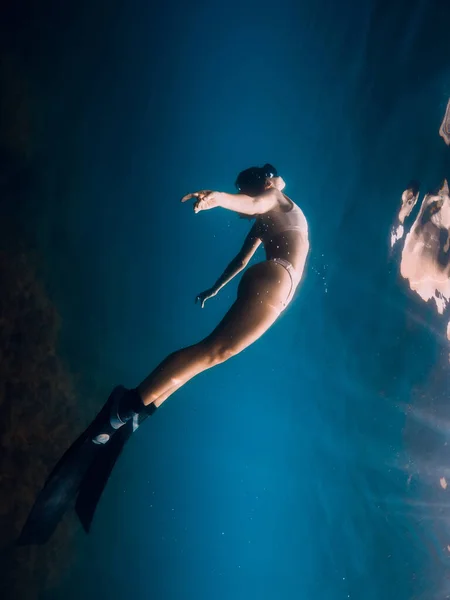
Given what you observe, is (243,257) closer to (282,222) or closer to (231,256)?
(282,222)

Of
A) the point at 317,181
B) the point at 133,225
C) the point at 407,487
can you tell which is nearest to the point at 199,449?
the point at 407,487

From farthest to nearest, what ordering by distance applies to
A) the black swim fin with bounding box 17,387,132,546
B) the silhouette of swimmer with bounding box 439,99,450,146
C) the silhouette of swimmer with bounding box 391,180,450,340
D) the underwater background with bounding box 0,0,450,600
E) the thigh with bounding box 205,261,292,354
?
the underwater background with bounding box 0,0,450,600, the silhouette of swimmer with bounding box 391,180,450,340, the silhouette of swimmer with bounding box 439,99,450,146, the black swim fin with bounding box 17,387,132,546, the thigh with bounding box 205,261,292,354

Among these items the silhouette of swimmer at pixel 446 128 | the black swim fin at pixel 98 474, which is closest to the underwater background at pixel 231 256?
the silhouette of swimmer at pixel 446 128

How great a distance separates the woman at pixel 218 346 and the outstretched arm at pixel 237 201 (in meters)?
0.01

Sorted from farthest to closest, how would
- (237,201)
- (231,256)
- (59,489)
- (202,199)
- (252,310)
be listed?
(231,256)
(59,489)
(252,310)
(237,201)
(202,199)

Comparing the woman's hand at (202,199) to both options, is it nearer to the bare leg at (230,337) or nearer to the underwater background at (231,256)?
the bare leg at (230,337)

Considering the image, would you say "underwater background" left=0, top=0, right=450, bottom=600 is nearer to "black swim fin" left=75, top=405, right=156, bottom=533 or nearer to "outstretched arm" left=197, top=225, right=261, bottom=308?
"outstretched arm" left=197, top=225, right=261, bottom=308

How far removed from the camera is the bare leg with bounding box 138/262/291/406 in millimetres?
3432

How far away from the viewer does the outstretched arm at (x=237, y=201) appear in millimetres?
2818

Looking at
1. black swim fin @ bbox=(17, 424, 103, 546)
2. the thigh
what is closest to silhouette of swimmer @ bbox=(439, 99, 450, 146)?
the thigh

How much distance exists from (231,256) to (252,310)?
330 inches

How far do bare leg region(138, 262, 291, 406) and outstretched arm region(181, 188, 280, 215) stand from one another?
0.64 metres

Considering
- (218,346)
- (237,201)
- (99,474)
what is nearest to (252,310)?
(218,346)

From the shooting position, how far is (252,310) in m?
3.43
